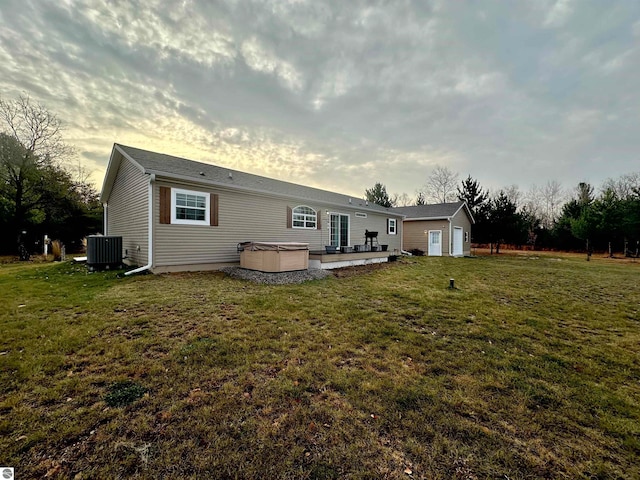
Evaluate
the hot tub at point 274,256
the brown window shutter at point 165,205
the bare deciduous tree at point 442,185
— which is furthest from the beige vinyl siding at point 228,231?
the bare deciduous tree at point 442,185

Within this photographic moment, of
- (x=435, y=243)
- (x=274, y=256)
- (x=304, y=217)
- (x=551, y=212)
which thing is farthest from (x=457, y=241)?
(x=551, y=212)

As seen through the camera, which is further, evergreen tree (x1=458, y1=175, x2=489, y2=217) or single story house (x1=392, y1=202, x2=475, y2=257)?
evergreen tree (x1=458, y1=175, x2=489, y2=217)

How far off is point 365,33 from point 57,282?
12.5 metres

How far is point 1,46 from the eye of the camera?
7750mm

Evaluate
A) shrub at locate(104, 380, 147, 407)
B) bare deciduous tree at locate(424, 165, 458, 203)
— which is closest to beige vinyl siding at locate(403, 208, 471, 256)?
bare deciduous tree at locate(424, 165, 458, 203)

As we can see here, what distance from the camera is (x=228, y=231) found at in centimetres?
936

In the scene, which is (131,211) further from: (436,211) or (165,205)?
(436,211)

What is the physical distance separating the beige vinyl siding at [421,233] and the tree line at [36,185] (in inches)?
915

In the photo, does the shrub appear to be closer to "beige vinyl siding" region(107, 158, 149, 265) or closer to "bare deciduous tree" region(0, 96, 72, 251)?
"beige vinyl siding" region(107, 158, 149, 265)

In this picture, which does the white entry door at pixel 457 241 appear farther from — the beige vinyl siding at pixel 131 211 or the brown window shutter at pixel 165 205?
the beige vinyl siding at pixel 131 211

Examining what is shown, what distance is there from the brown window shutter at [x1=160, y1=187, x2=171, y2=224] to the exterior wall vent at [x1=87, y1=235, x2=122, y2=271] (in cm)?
265

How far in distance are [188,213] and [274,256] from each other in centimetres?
333

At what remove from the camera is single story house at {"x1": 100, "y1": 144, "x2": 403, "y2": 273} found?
788 centimetres

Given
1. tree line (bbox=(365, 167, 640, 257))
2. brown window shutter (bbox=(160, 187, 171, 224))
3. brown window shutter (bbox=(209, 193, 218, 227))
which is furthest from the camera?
tree line (bbox=(365, 167, 640, 257))
